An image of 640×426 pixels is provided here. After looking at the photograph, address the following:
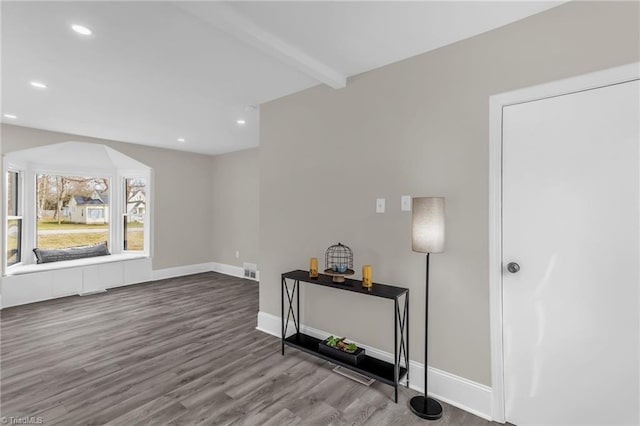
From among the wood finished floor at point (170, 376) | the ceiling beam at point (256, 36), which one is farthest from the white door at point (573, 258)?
the ceiling beam at point (256, 36)

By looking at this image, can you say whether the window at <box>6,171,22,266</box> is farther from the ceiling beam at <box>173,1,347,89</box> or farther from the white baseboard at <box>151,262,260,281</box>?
the ceiling beam at <box>173,1,347,89</box>

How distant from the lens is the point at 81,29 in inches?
78.9

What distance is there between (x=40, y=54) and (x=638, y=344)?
4.25 metres

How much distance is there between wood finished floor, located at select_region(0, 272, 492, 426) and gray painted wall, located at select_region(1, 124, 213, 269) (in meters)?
2.09

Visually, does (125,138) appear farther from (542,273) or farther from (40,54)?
(542,273)

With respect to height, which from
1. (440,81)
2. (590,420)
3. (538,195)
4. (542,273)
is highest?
(440,81)

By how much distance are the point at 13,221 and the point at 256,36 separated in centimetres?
499

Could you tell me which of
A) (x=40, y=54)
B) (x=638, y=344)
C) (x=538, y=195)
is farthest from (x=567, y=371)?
(x=40, y=54)

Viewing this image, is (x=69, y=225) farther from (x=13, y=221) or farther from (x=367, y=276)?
(x=367, y=276)

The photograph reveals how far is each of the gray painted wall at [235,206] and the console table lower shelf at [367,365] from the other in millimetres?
3157

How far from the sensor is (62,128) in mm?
4383

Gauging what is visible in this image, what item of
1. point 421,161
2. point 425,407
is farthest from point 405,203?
A: point 425,407

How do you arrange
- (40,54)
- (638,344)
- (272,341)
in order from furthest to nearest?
(272,341) → (40,54) → (638,344)

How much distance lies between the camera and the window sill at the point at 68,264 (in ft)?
14.3
